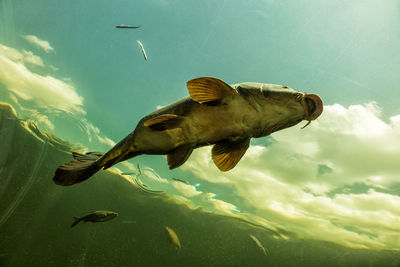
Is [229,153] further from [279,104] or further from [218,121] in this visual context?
[279,104]

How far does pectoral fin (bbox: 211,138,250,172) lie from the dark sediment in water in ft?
56.9

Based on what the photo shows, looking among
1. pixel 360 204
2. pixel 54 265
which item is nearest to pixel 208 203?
pixel 360 204

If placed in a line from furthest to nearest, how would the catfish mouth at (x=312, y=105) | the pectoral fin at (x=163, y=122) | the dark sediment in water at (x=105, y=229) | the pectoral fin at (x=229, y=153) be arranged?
the dark sediment in water at (x=105, y=229)
the pectoral fin at (x=229, y=153)
the pectoral fin at (x=163, y=122)
the catfish mouth at (x=312, y=105)

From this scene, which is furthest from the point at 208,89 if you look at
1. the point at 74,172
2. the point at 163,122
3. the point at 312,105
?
the point at 74,172

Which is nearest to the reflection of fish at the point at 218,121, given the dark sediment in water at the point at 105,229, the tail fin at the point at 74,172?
the tail fin at the point at 74,172

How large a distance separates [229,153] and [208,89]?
63 cm

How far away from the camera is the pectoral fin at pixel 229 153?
69.0 inches

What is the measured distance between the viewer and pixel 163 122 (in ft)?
5.36

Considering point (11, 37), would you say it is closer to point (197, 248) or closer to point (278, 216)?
point (278, 216)

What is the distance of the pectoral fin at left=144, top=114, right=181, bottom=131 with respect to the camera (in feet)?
5.16

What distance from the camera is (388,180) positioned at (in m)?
Result: 11.8

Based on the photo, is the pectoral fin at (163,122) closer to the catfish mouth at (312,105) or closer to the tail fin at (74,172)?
the tail fin at (74,172)

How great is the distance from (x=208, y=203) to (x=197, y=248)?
409 inches

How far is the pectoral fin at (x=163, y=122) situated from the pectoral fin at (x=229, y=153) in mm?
460
